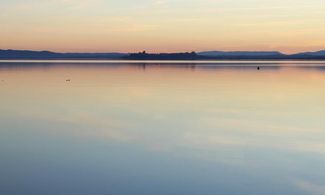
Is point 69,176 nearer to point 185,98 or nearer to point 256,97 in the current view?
point 185,98

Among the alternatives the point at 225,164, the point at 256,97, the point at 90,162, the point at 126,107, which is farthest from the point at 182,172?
the point at 256,97

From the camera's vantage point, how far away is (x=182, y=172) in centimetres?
669

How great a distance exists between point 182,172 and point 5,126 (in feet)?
17.9

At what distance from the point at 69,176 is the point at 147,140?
2.87 meters

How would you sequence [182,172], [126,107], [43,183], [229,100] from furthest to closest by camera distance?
1. [229,100]
2. [126,107]
3. [182,172]
4. [43,183]

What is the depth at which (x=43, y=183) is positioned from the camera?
609 centimetres

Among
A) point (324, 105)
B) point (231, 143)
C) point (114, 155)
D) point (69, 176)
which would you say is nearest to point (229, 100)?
point (324, 105)

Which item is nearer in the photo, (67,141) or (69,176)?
(69,176)

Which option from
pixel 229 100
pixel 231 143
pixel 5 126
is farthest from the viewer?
pixel 229 100

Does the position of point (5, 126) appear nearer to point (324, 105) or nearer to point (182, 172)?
point (182, 172)

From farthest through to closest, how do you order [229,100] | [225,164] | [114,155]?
[229,100], [114,155], [225,164]

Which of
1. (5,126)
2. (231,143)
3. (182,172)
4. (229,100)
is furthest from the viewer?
(229,100)

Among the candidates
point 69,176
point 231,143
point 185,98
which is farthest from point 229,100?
point 69,176

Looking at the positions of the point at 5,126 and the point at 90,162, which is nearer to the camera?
the point at 90,162
